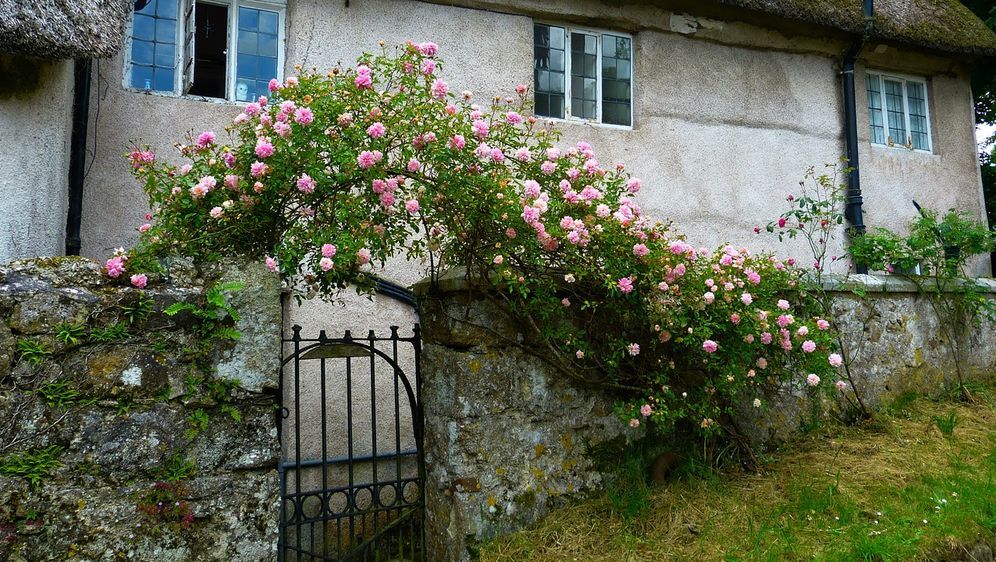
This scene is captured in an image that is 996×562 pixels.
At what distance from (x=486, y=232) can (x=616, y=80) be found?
4267mm

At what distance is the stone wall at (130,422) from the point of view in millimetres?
2502

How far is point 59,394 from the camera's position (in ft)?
8.37

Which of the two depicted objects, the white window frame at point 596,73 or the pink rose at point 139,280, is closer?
the pink rose at point 139,280

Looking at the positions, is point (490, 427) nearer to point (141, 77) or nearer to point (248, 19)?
point (141, 77)

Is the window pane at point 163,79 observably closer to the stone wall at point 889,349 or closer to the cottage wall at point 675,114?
the cottage wall at point 675,114

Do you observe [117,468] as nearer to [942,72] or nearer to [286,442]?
[286,442]

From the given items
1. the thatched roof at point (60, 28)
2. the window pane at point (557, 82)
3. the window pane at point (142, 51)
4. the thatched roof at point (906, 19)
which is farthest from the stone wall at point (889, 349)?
the window pane at point (142, 51)

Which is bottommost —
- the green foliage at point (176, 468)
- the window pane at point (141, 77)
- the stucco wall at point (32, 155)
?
Result: the green foliage at point (176, 468)

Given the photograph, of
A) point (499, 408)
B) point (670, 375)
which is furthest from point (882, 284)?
point (499, 408)

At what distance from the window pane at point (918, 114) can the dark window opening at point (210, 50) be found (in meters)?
8.31

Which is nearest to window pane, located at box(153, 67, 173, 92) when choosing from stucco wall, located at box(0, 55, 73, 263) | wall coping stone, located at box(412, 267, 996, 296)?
stucco wall, located at box(0, 55, 73, 263)

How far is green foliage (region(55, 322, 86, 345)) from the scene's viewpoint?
2.56m

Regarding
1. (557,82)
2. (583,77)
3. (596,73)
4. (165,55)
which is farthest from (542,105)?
(165,55)

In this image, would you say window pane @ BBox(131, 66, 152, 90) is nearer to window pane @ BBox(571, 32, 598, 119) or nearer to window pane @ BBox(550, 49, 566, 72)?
window pane @ BBox(550, 49, 566, 72)
